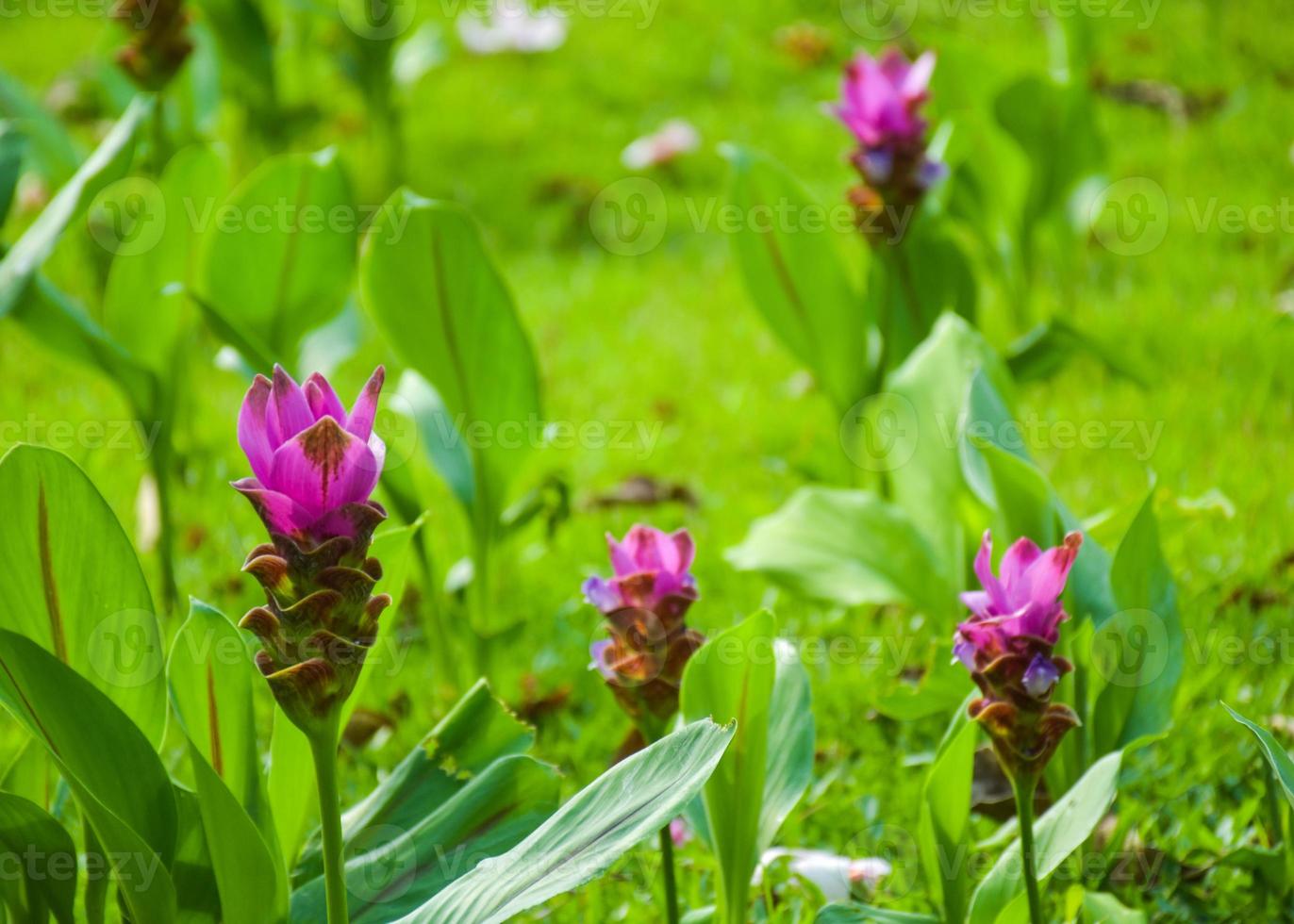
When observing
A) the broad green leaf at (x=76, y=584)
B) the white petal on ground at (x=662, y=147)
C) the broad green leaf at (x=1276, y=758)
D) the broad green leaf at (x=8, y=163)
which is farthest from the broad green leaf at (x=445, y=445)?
the white petal on ground at (x=662, y=147)

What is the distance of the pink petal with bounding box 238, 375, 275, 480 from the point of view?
950 mm

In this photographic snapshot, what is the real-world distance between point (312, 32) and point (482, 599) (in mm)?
2876

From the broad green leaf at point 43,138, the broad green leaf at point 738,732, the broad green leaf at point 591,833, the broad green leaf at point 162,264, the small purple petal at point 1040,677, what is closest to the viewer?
the broad green leaf at point 591,833

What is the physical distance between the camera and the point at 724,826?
1257 mm

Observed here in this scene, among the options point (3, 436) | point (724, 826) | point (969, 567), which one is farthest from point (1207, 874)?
point (3, 436)

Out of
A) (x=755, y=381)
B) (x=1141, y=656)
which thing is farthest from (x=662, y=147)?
(x=1141, y=656)

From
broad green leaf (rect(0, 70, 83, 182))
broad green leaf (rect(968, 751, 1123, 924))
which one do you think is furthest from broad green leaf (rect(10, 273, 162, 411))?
broad green leaf (rect(968, 751, 1123, 924))

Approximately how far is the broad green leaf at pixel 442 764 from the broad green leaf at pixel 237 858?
17cm

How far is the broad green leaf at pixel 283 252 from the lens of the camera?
1988 mm

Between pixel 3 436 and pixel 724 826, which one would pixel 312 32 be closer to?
pixel 3 436

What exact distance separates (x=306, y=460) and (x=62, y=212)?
39.9 inches

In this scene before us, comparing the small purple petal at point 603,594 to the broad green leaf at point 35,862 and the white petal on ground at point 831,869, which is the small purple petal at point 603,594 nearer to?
the white petal on ground at point 831,869

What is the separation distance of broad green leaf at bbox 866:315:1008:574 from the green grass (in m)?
0.15

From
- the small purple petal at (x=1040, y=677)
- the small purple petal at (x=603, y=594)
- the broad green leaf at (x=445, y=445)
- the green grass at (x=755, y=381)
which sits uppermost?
the small purple petal at (x=603, y=594)
